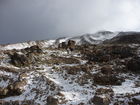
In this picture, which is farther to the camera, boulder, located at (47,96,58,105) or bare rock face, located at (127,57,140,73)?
bare rock face, located at (127,57,140,73)

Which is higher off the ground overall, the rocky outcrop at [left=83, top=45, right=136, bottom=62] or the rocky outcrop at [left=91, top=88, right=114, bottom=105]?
the rocky outcrop at [left=83, top=45, right=136, bottom=62]

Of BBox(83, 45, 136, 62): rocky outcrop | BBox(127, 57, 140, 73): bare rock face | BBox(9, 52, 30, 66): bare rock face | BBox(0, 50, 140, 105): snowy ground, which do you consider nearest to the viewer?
BBox(0, 50, 140, 105): snowy ground

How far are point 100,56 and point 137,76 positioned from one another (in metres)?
10.6

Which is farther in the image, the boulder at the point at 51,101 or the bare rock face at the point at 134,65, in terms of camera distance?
the bare rock face at the point at 134,65

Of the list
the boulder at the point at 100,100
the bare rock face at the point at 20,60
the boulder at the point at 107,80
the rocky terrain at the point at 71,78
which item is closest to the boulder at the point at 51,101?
the rocky terrain at the point at 71,78

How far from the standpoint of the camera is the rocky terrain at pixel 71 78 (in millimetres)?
28312

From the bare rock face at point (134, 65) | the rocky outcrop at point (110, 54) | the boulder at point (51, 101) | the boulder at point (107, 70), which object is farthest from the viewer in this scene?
the rocky outcrop at point (110, 54)

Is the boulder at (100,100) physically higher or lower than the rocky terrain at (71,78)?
lower

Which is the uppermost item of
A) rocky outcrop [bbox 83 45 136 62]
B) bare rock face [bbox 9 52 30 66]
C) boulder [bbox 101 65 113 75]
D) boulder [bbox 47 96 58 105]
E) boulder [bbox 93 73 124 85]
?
bare rock face [bbox 9 52 30 66]

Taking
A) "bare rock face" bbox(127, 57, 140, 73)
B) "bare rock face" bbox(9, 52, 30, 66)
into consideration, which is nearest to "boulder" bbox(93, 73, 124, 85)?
"bare rock face" bbox(127, 57, 140, 73)

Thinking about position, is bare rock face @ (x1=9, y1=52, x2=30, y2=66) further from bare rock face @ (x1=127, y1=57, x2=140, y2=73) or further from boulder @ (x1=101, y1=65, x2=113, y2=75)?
bare rock face @ (x1=127, y1=57, x2=140, y2=73)

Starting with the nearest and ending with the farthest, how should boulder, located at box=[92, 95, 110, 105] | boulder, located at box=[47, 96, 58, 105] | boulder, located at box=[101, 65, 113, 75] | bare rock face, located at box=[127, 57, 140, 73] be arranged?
boulder, located at box=[92, 95, 110, 105]
boulder, located at box=[47, 96, 58, 105]
boulder, located at box=[101, 65, 113, 75]
bare rock face, located at box=[127, 57, 140, 73]

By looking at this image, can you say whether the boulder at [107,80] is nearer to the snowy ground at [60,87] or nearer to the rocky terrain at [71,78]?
the rocky terrain at [71,78]

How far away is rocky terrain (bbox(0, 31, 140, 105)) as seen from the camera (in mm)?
28312
